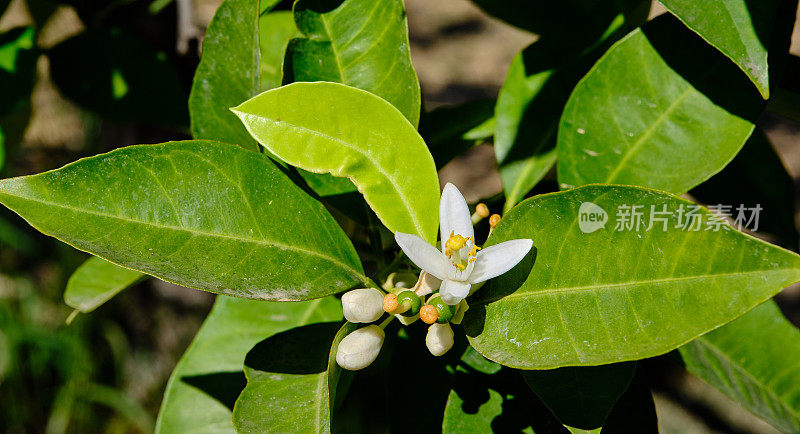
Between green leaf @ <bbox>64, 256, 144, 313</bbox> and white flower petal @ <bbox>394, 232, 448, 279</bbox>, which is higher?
white flower petal @ <bbox>394, 232, 448, 279</bbox>

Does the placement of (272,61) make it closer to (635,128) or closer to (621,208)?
(635,128)

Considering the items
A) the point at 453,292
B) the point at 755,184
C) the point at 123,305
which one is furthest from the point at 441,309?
the point at 123,305

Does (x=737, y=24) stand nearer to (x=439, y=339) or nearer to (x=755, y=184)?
(x=439, y=339)

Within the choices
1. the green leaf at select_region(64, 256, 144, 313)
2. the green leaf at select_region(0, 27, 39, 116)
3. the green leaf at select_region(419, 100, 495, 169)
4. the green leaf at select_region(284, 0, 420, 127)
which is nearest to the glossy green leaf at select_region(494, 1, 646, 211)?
the green leaf at select_region(419, 100, 495, 169)

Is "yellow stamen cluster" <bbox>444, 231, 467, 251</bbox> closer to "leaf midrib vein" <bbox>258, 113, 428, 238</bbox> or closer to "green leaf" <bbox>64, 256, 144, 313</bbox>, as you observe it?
"leaf midrib vein" <bbox>258, 113, 428, 238</bbox>

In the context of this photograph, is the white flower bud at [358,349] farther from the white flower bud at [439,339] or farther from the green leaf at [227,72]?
the green leaf at [227,72]

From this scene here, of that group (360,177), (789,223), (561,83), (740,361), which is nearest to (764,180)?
(789,223)
